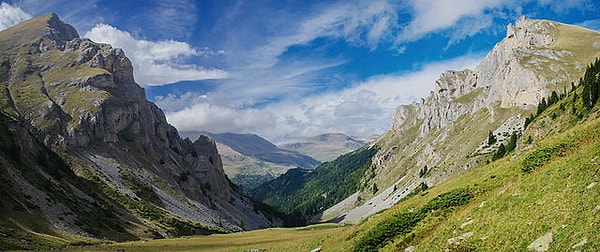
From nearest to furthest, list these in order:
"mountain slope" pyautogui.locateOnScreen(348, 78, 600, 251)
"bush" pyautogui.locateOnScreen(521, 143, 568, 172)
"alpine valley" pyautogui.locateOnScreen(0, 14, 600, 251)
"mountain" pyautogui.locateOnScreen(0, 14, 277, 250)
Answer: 1. "mountain slope" pyautogui.locateOnScreen(348, 78, 600, 251)
2. "alpine valley" pyautogui.locateOnScreen(0, 14, 600, 251)
3. "bush" pyautogui.locateOnScreen(521, 143, 568, 172)
4. "mountain" pyautogui.locateOnScreen(0, 14, 277, 250)

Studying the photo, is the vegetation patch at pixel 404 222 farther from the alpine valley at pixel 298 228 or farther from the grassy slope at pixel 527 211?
the grassy slope at pixel 527 211

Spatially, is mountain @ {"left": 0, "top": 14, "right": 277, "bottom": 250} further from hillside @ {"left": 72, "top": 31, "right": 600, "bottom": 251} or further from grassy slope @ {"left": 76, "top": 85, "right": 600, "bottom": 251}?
grassy slope @ {"left": 76, "top": 85, "right": 600, "bottom": 251}

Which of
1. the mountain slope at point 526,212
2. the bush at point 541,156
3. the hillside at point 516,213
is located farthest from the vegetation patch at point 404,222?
the bush at point 541,156

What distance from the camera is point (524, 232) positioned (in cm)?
1927

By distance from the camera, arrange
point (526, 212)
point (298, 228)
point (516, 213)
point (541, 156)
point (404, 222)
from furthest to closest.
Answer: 1. point (298, 228)
2. point (541, 156)
3. point (404, 222)
4. point (516, 213)
5. point (526, 212)

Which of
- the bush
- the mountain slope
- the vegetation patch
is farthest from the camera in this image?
the bush

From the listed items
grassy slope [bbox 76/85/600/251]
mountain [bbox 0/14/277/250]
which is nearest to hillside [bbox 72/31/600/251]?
grassy slope [bbox 76/85/600/251]

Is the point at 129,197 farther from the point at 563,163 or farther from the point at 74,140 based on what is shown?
the point at 563,163

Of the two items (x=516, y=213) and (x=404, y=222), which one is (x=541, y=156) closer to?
(x=516, y=213)

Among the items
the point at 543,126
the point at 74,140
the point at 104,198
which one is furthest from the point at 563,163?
the point at 74,140

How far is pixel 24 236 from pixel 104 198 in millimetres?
74909

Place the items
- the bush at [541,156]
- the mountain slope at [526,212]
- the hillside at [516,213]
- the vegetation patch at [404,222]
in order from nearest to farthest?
the mountain slope at [526,212] < the hillside at [516,213] < the vegetation patch at [404,222] < the bush at [541,156]

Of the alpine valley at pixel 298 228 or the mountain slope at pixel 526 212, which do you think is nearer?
the mountain slope at pixel 526 212

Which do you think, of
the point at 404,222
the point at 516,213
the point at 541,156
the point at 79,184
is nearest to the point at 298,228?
the point at 404,222
